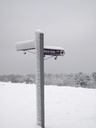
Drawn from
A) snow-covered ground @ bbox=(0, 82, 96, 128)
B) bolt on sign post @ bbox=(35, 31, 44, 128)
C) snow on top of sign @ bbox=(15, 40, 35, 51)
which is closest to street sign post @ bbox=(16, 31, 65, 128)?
Result: bolt on sign post @ bbox=(35, 31, 44, 128)

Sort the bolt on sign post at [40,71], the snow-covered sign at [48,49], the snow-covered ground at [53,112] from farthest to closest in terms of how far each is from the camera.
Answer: the snow-covered ground at [53,112] < the snow-covered sign at [48,49] < the bolt on sign post at [40,71]

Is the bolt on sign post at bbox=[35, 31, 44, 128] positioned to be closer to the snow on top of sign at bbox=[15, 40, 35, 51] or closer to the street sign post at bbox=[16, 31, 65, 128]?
the street sign post at bbox=[16, 31, 65, 128]

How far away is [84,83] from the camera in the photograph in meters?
57.7

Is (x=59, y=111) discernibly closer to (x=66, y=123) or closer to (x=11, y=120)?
(x=66, y=123)

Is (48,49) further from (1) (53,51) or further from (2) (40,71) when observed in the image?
(2) (40,71)

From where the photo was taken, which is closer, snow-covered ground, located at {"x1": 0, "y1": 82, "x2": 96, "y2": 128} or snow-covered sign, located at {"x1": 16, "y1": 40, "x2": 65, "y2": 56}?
snow-covered sign, located at {"x1": 16, "y1": 40, "x2": 65, "y2": 56}

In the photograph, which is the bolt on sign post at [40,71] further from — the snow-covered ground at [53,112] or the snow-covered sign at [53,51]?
the snow-covered ground at [53,112]

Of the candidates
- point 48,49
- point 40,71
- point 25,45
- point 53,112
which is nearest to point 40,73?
point 40,71

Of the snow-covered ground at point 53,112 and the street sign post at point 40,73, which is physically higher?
the street sign post at point 40,73

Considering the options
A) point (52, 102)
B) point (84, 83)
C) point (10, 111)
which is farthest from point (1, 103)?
point (84, 83)

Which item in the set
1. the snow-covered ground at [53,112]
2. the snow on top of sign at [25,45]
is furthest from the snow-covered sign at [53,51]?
the snow-covered ground at [53,112]

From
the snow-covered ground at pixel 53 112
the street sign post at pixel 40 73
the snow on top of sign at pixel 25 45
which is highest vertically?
the snow on top of sign at pixel 25 45

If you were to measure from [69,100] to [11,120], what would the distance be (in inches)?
170

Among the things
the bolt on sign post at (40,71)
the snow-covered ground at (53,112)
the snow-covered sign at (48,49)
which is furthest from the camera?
the snow-covered ground at (53,112)
